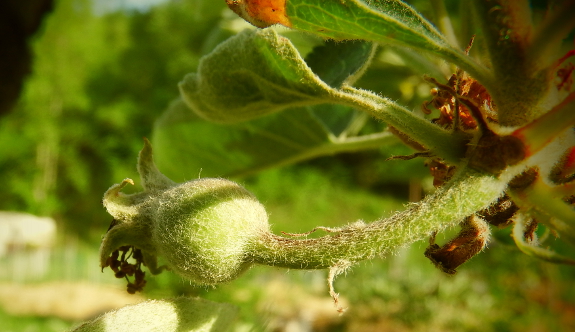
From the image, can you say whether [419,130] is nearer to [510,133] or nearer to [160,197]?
[510,133]

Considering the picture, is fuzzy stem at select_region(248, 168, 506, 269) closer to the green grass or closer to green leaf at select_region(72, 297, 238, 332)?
green leaf at select_region(72, 297, 238, 332)

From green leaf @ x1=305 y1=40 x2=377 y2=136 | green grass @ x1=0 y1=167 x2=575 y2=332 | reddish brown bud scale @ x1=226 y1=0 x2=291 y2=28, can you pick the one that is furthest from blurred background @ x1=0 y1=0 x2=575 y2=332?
reddish brown bud scale @ x1=226 y1=0 x2=291 y2=28

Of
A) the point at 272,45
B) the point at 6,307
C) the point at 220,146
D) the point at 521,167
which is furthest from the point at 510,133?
the point at 6,307

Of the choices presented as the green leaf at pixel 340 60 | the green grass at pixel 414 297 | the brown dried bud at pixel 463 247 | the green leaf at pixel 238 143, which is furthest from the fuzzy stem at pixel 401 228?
the green grass at pixel 414 297

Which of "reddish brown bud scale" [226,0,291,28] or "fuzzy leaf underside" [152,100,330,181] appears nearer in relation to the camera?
"reddish brown bud scale" [226,0,291,28]

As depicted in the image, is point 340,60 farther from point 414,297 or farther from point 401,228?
point 414,297

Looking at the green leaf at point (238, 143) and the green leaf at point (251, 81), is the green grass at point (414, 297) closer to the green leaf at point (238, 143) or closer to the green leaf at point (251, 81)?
the green leaf at point (238, 143)
